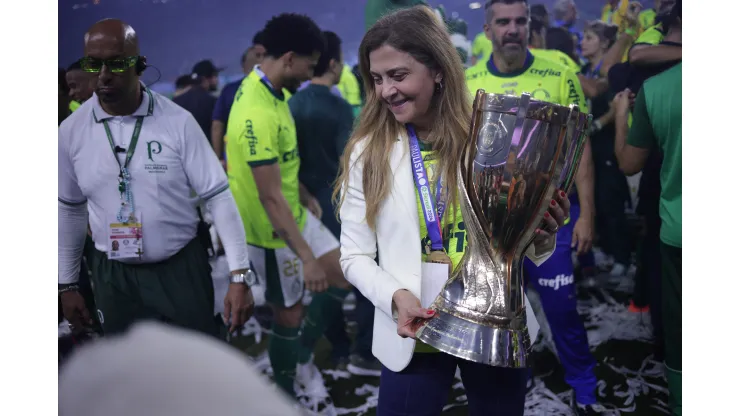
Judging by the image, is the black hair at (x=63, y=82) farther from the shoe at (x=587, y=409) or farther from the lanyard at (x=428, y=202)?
the shoe at (x=587, y=409)

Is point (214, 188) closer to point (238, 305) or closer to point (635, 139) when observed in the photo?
point (238, 305)

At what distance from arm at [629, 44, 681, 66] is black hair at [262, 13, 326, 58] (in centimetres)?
123

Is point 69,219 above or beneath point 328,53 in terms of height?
beneath

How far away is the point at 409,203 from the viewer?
164 centimetres

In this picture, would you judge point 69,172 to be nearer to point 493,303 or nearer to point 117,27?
point 117,27

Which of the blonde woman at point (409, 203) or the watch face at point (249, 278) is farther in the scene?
the watch face at point (249, 278)

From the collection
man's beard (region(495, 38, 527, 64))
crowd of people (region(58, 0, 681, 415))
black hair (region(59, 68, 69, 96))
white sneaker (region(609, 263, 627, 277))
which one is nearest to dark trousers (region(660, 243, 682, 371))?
crowd of people (region(58, 0, 681, 415))

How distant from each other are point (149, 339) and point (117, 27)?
2298 mm

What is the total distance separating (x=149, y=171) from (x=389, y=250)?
135 cm

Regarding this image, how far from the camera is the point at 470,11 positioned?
2.61 m

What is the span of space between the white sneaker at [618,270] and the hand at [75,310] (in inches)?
86.0

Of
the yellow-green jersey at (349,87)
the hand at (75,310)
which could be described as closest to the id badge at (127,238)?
the hand at (75,310)

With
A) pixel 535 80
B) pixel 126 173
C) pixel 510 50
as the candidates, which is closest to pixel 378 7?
pixel 510 50

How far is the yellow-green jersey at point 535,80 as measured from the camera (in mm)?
2588
